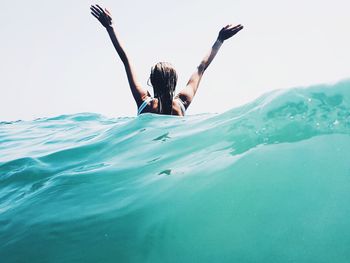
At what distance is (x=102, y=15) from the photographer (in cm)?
482

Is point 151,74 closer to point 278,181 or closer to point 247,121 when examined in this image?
point 247,121

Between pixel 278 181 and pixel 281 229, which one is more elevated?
pixel 278 181

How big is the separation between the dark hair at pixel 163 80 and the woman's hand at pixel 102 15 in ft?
4.17

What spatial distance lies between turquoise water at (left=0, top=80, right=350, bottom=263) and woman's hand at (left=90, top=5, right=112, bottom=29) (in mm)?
2401

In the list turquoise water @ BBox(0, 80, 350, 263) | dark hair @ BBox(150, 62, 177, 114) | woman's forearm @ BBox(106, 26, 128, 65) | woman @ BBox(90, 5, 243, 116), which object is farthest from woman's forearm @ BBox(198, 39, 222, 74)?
turquoise water @ BBox(0, 80, 350, 263)

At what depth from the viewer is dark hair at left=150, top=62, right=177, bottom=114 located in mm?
4211

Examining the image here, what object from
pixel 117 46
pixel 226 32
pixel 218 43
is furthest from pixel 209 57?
pixel 117 46

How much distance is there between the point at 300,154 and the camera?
99.8 inches

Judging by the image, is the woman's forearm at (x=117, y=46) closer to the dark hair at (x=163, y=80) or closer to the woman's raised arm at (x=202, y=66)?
the dark hair at (x=163, y=80)

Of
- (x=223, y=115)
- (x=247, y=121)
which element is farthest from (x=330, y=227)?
(x=223, y=115)

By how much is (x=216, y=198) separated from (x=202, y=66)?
3.14m

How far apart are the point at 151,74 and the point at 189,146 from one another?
4.49 feet

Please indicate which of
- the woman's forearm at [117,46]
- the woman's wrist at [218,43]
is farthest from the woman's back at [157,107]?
the woman's wrist at [218,43]

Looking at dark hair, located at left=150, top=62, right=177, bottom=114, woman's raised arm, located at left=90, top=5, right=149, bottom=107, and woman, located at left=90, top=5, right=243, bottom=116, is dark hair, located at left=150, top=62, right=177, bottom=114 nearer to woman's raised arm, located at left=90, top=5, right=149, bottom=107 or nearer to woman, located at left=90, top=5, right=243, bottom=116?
woman, located at left=90, top=5, right=243, bottom=116
